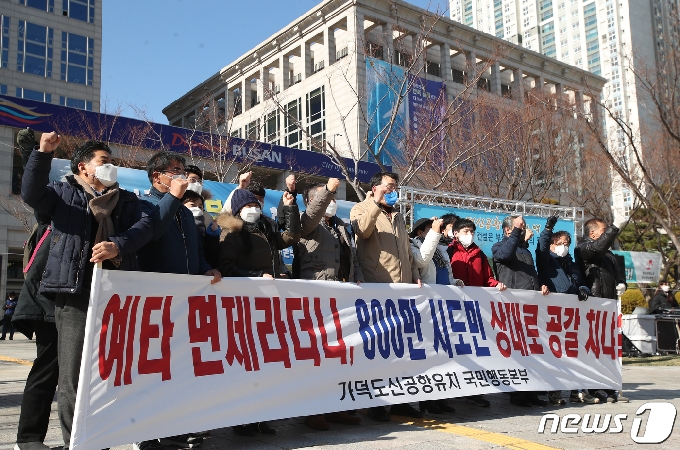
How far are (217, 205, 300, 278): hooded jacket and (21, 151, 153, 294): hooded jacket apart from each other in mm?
993

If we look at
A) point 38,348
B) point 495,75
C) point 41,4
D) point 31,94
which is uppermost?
point 41,4

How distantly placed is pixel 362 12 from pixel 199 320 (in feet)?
99.4

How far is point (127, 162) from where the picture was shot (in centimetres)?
1797

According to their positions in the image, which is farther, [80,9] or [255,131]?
[80,9]

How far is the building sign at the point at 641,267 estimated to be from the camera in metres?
23.3

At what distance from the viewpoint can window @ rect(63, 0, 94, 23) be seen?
37062 millimetres

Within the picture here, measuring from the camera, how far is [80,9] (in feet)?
123

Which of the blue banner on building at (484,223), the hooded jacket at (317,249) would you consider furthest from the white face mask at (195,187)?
the blue banner on building at (484,223)

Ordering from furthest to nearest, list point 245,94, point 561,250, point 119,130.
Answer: point 245,94 → point 119,130 → point 561,250

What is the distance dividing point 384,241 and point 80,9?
127 feet

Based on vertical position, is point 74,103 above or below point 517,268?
above

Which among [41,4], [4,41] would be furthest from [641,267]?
[4,41]

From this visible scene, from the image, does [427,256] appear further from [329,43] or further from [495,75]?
[495,75]

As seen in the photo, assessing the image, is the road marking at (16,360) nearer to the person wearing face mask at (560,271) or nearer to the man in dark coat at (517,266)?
the man in dark coat at (517,266)
